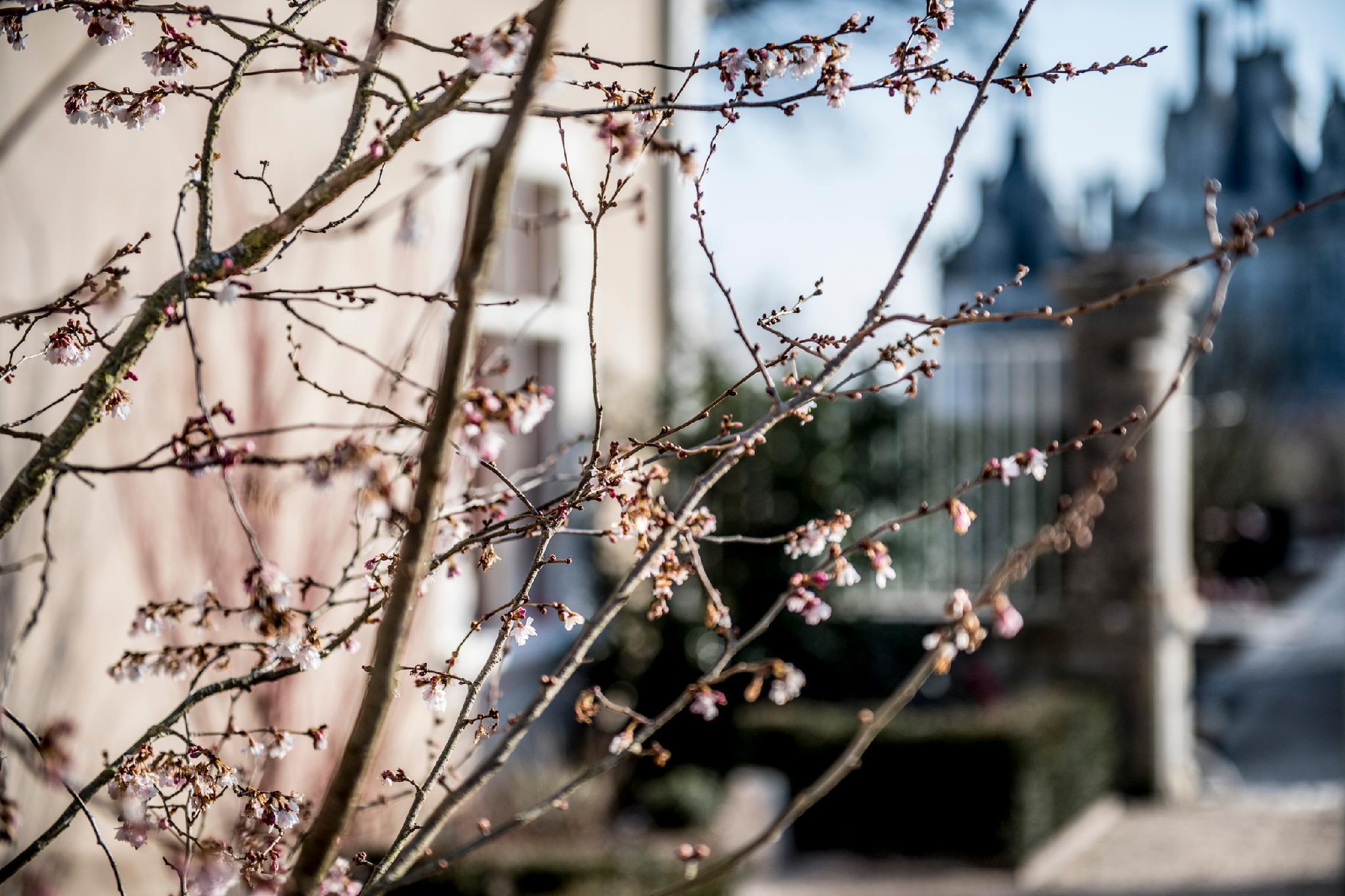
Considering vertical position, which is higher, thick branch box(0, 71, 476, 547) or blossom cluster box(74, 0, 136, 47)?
blossom cluster box(74, 0, 136, 47)

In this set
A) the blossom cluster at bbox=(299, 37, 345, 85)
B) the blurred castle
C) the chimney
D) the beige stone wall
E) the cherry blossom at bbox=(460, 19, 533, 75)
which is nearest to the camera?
the cherry blossom at bbox=(460, 19, 533, 75)

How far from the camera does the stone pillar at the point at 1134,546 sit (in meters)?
5.71

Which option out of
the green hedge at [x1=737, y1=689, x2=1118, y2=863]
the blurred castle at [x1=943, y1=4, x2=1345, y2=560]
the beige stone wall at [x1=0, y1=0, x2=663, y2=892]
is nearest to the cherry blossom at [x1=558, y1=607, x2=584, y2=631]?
the beige stone wall at [x1=0, y1=0, x2=663, y2=892]

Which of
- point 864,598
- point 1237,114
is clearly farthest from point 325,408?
point 1237,114

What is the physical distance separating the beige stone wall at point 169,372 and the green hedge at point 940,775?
1.76 meters

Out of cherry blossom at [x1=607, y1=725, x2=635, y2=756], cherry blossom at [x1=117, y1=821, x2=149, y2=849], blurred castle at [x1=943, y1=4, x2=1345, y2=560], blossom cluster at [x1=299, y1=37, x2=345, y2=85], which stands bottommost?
cherry blossom at [x1=117, y1=821, x2=149, y2=849]

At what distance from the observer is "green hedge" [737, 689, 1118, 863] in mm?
4840

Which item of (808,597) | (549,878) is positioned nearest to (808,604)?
(808,597)

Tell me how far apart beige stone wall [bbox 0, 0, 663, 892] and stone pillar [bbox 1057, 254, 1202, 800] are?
11.0ft

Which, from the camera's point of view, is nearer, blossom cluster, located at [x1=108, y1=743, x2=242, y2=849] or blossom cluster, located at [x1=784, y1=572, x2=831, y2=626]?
blossom cluster, located at [x1=108, y1=743, x2=242, y2=849]

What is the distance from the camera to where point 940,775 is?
496 centimetres

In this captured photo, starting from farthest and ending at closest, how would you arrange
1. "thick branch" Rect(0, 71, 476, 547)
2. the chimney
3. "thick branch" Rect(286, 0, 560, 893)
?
the chimney, "thick branch" Rect(0, 71, 476, 547), "thick branch" Rect(286, 0, 560, 893)

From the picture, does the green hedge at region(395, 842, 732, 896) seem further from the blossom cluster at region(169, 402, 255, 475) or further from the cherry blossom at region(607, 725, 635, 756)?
the blossom cluster at region(169, 402, 255, 475)

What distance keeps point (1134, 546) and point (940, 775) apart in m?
1.68
